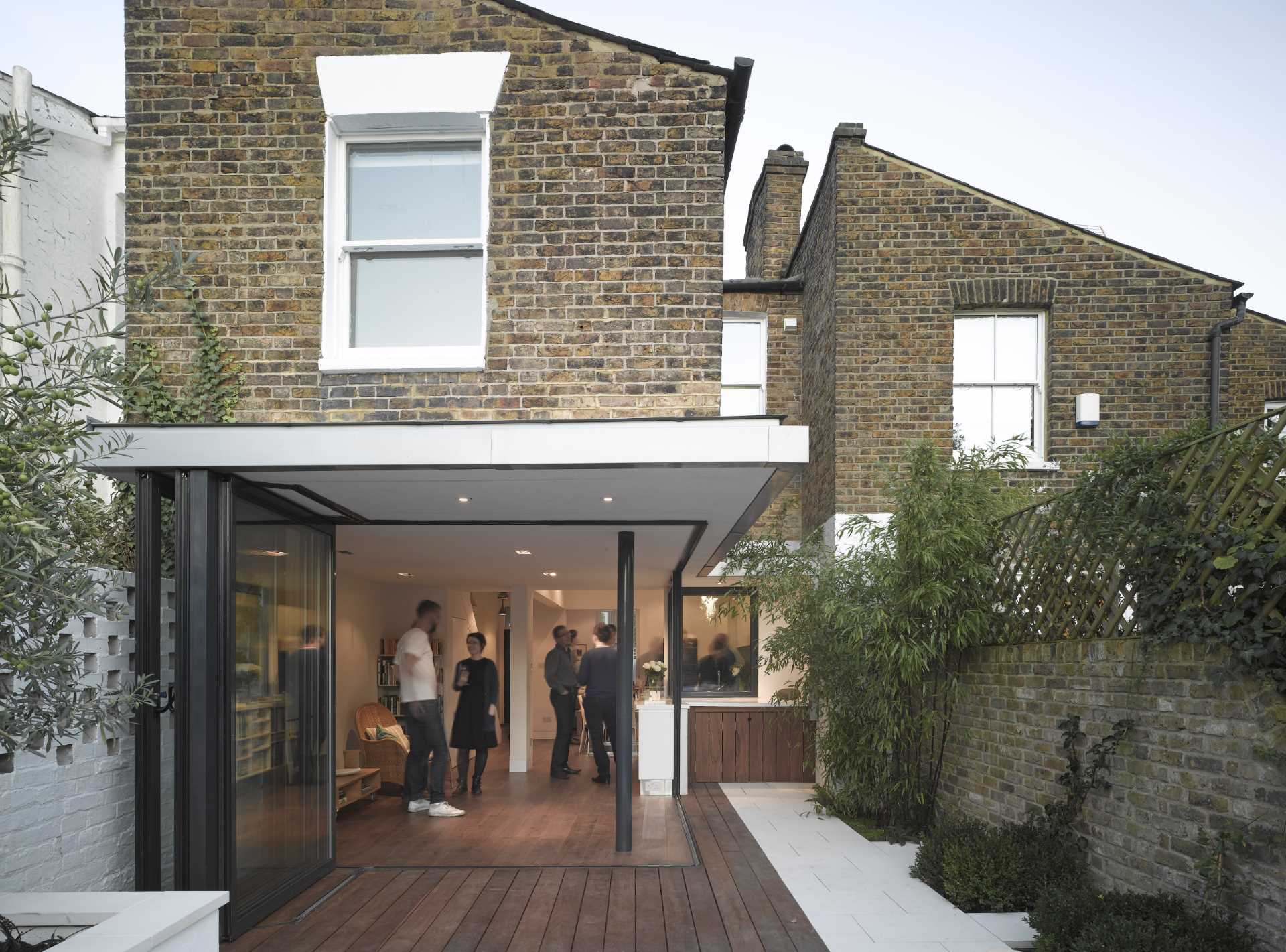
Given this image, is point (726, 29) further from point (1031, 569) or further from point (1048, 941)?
point (1048, 941)

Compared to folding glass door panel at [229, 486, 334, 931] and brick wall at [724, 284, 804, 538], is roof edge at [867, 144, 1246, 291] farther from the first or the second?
folding glass door panel at [229, 486, 334, 931]

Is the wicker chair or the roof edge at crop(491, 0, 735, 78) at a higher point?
the roof edge at crop(491, 0, 735, 78)

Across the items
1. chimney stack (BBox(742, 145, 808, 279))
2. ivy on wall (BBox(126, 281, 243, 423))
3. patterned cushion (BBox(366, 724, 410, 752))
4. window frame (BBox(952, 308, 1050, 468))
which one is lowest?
patterned cushion (BBox(366, 724, 410, 752))

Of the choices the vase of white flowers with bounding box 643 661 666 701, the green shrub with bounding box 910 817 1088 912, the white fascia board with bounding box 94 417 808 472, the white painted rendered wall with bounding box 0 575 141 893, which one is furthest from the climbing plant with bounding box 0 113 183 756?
the vase of white flowers with bounding box 643 661 666 701

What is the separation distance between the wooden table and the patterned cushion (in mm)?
275

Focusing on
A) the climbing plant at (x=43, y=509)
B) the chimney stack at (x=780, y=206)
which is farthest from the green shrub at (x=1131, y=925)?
the chimney stack at (x=780, y=206)

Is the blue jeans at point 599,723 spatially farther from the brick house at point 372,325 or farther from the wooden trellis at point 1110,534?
the wooden trellis at point 1110,534

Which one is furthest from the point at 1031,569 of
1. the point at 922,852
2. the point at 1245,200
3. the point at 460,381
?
the point at 1245,200

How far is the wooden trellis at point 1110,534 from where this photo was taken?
3697 millimetres

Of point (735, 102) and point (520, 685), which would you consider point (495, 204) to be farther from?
point (520, 685)

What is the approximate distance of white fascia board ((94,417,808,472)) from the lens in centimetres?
433

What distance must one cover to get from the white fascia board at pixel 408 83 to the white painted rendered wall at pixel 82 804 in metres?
2.73

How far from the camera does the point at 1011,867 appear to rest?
5.08 meters

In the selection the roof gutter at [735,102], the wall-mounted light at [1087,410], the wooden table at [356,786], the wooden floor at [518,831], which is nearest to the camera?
the roof gutter at [735,102]
